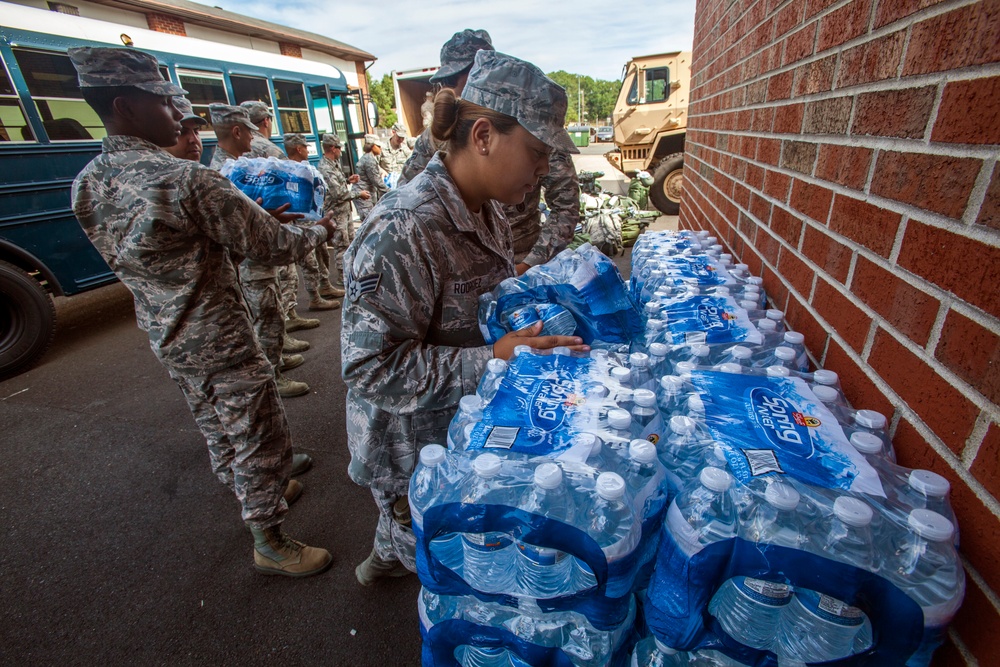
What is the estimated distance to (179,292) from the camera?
1979 millimetres

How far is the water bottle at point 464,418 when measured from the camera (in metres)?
1.13

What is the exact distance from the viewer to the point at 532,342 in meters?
1.34

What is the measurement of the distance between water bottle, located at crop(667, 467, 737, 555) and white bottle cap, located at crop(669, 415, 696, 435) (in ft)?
0.37

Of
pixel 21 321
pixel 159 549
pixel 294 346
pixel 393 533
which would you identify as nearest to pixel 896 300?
pixel 393 533

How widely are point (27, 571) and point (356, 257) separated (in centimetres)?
257

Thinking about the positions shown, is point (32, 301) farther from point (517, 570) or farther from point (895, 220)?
point (895, 220)

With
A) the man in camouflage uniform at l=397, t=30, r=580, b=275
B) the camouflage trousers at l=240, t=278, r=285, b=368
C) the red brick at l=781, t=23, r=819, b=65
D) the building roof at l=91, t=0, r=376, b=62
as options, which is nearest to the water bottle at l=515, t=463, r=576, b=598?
the red brick at l=781, t=23, r=819, b=65

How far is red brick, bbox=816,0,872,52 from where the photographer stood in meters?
1.07

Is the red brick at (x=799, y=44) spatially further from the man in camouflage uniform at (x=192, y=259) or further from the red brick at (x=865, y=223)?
the man in camouflage uniform at (x=192, y=259)

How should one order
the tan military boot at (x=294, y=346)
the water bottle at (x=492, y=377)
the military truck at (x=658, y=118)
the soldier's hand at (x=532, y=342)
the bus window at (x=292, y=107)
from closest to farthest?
the water bottle at (x=492, y=377), the soldier's hand at (x=532, y=342), the tan military boot at (x=294, y=346), the bus window at (x=292, y=107), the military truck at (x=658, y=118)

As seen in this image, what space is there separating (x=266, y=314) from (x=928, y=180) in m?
3.87

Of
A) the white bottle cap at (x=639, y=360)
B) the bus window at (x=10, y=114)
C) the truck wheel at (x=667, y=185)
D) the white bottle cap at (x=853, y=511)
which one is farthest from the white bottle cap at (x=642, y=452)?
the truck wheel at (x=667, y=185)

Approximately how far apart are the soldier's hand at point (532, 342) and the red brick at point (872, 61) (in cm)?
89

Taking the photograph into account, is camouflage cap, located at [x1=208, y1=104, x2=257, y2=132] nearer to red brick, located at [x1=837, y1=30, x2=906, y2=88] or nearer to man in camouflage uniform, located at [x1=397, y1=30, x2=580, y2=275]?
man in camouflage uniform, located at [x1=397, y1=30, x2=580, y2=275]
